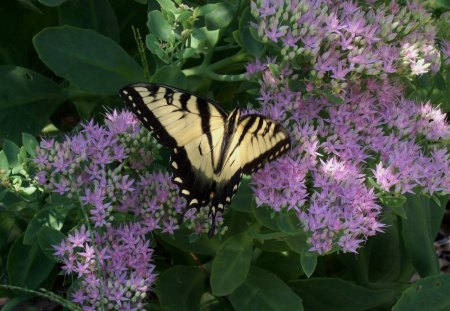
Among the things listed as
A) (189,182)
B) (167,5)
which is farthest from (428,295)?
(167,5)

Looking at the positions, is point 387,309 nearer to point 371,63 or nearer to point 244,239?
point 244,239

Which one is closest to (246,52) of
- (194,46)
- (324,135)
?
(194,46)

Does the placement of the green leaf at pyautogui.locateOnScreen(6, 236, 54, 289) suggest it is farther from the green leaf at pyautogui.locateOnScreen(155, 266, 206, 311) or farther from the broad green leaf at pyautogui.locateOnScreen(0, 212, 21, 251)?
the green leaf at pyautogui.locateOnScreen(155, 266, 206, 311)

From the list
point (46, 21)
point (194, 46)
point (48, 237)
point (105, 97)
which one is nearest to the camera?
point (48, 237)

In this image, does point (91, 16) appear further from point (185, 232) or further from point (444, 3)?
point (444, 3)

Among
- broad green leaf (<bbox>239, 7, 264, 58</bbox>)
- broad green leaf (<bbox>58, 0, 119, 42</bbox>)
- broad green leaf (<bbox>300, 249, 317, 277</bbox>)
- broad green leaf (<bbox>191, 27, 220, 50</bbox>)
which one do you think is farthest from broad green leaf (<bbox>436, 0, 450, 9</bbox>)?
broad green leaf (<bbox>58, 0, 119, 42</bbox>)

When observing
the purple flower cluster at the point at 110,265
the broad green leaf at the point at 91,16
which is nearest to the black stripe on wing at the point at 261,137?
the purple flower cluster at the point at 110,265

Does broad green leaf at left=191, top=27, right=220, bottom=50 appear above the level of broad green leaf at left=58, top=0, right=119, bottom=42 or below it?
above
